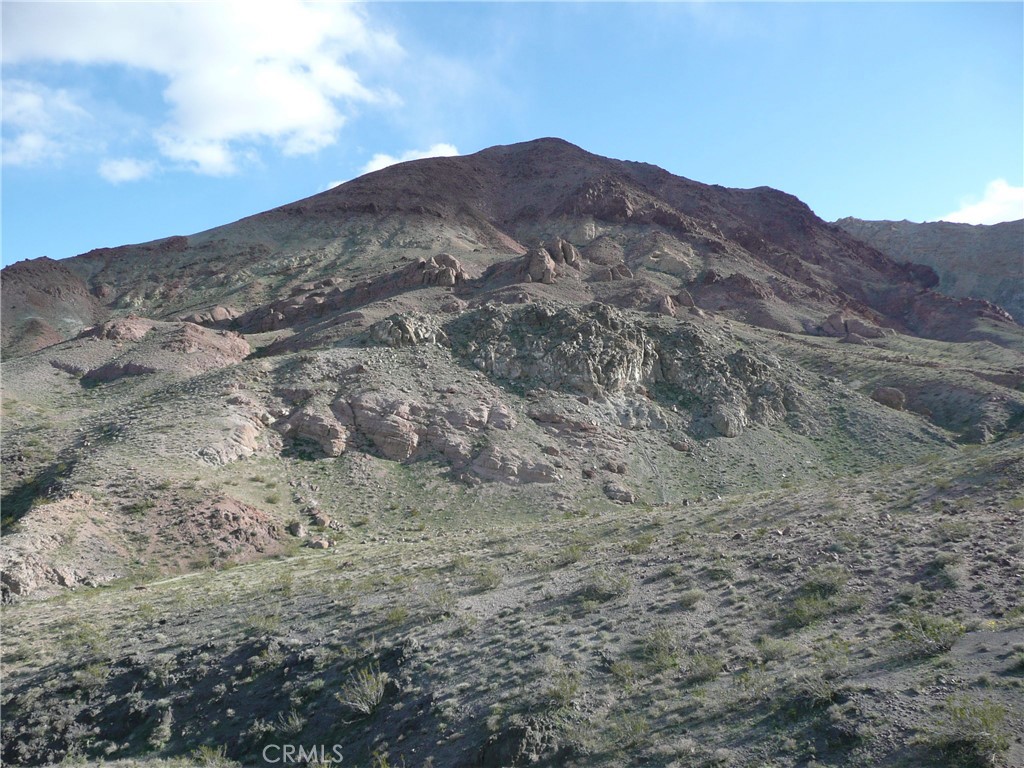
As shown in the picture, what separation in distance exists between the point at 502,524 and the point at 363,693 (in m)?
17.3

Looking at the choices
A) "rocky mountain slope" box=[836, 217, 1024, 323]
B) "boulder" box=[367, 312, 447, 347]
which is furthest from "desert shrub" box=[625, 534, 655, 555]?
"rocky mountain slope" box=[836, 217, 1024, 323]

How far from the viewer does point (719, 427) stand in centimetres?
3966

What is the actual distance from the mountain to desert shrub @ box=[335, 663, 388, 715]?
7 centimetres

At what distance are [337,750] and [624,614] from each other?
522cm

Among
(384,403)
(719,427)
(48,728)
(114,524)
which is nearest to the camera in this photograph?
(48,728)

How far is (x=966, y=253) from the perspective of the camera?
347ft

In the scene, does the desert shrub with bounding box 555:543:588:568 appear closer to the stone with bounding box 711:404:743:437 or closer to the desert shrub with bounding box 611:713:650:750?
the desert shrub with bounding box 611:713:650:750

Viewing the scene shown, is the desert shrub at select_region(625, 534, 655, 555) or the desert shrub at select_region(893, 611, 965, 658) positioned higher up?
the desert shrub at select_region(625, 534, 655, 555)

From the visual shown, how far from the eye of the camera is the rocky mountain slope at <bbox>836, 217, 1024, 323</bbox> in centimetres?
9706

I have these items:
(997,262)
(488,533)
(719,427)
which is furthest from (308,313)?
A: (997,262)

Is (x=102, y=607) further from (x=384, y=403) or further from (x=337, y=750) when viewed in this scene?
(x=384, y=403)

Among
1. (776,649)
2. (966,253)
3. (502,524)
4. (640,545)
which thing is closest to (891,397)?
(502,524)

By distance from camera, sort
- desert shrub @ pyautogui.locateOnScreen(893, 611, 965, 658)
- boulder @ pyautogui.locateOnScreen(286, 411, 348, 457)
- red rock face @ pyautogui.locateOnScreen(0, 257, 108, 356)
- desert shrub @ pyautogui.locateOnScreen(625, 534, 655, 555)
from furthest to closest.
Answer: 1. red rock face @ pyautogui.locateOnScreen(0, 257, 108, 356)
2. boulder @ pyautogui.locateOnScreen(286, 411, 348, 457)
3. desert shrub @ pyautogui.locateOnScreen(625, 534, 655, 555)
4. desert shrub @ pyautogui.locateOnScreen(893, 611, 965, 658)

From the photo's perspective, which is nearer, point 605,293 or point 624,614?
point 624,614
